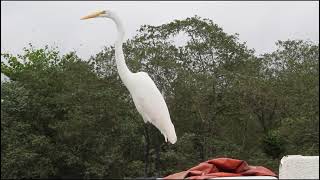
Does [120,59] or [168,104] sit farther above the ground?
[168,104]

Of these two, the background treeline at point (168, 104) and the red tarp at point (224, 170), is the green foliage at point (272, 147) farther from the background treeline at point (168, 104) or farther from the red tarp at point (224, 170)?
the red tarp at point (224, 170)

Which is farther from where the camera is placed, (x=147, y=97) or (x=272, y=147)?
(x=272, y=147)

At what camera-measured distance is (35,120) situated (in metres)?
14.9

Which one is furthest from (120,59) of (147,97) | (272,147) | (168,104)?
(272,147)

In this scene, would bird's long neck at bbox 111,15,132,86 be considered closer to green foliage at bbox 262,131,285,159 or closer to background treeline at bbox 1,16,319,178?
background treeline at bbox 1,16,319,178

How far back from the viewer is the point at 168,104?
1400 centimetres

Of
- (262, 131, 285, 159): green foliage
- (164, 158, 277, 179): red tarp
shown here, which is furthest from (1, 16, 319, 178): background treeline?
(164, 158, 277, 179): red tarp

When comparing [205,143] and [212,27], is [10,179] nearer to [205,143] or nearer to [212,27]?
[205,143]

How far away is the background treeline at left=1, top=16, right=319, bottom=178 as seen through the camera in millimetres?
13102

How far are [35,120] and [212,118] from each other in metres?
4.67

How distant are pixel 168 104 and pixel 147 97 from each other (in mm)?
7186

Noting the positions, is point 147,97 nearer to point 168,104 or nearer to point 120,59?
point 120,59

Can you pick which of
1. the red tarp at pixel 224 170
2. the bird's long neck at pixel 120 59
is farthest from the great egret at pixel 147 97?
the red tarp at pixel 224 170

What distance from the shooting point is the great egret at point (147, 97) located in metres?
6.74
